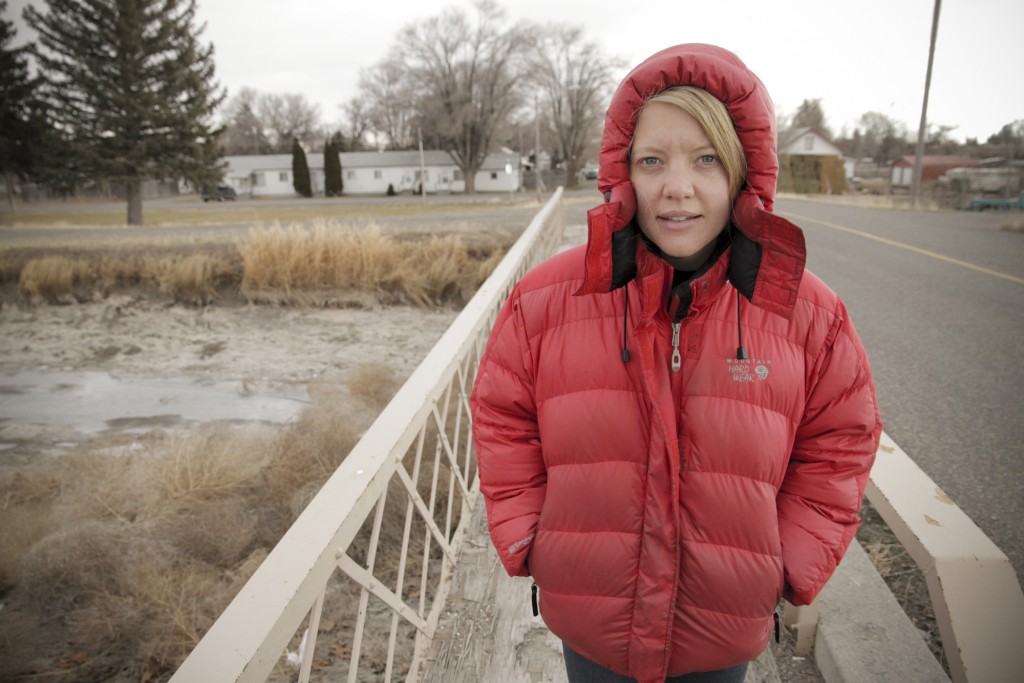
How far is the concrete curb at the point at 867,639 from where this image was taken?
1.80 m

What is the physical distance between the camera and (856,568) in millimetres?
2279

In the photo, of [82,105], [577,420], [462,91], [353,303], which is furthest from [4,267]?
[462,91]

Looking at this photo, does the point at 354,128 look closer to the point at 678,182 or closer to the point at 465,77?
the point at 465,77

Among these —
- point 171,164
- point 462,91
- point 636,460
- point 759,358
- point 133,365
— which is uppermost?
point 462,91

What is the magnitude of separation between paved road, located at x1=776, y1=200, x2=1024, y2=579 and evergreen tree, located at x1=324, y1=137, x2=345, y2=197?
48.1 m

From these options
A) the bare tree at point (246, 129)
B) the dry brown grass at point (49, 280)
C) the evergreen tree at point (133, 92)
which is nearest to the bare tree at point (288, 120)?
the bare tree at point (246, 129)

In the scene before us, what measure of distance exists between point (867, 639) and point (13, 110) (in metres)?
11.4

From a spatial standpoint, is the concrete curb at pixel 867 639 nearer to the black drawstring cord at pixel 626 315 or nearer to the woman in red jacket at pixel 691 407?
the woman in red jacket at pixel 691 407

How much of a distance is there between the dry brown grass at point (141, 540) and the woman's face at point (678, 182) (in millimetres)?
3369

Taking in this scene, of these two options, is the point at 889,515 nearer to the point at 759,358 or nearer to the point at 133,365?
the point at 759,358

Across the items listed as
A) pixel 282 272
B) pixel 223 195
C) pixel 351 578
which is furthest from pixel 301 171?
pixel 351 578

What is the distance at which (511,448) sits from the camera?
1.26m

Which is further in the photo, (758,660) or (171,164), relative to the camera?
(171,164)

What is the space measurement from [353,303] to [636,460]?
1061cm
